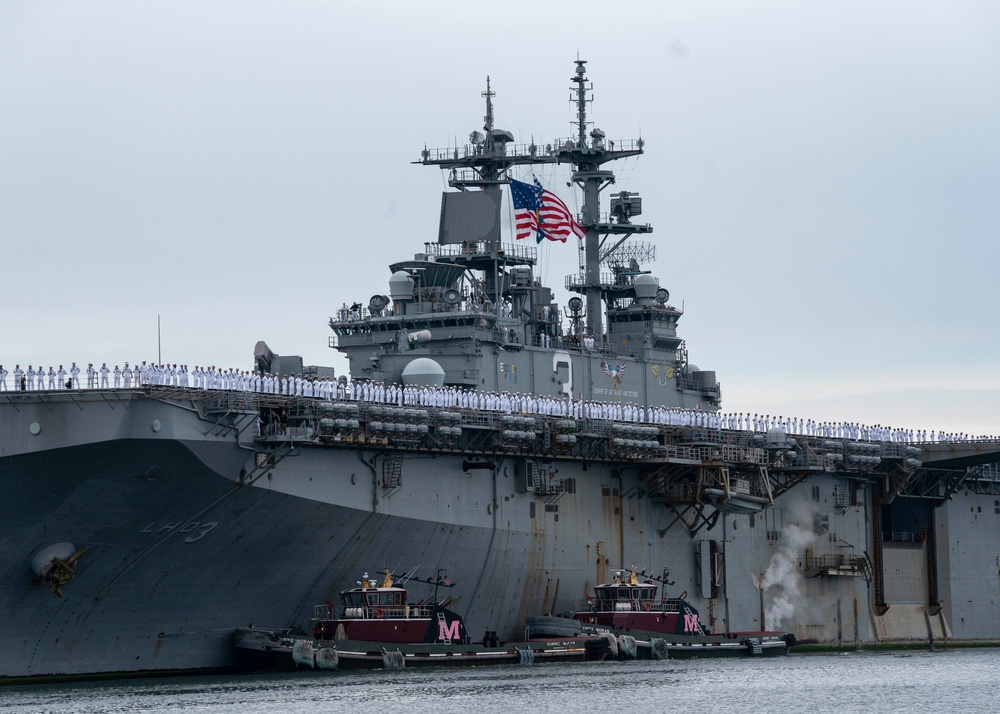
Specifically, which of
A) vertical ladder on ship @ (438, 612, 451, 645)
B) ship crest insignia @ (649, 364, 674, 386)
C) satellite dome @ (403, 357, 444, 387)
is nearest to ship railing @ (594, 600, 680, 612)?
vertical ladder on ship @ (438, 612, 451, 645)

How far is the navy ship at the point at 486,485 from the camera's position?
113ft

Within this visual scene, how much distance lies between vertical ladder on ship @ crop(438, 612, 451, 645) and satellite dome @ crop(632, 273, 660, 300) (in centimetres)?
1722

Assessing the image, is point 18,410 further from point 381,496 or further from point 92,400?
point 381,496


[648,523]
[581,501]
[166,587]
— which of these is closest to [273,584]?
[166,587]

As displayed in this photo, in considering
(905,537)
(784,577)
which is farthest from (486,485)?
(905,537)

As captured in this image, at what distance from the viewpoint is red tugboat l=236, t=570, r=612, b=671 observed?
3666 cm

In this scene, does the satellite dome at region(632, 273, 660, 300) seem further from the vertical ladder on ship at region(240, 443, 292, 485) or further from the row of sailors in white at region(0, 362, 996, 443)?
the vertical ladder on ship at region(240, 443, 292, 485)

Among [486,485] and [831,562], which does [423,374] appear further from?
[831,562]

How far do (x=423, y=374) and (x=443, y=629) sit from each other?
7.23 m

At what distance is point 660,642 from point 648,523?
549 centimetres

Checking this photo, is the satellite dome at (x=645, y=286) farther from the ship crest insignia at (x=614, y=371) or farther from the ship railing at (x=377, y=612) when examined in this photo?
the ship railing at (x=377, y=612)

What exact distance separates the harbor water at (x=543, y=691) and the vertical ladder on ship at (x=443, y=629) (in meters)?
0.94

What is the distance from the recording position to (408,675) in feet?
121

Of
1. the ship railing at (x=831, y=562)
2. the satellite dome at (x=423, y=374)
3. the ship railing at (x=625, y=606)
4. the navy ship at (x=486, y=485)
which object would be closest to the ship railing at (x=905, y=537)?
the navy ship at (x=486, y=485)
